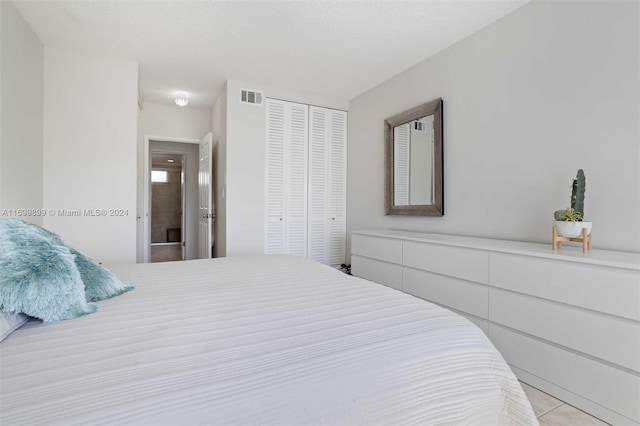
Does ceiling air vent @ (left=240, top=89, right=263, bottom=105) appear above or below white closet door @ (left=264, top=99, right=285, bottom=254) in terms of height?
above

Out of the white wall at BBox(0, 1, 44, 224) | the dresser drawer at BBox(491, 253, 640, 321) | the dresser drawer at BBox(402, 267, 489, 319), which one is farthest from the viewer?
the white wall at BBox(0, 1, 44, 224)

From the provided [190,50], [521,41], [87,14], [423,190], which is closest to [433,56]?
[521,41]

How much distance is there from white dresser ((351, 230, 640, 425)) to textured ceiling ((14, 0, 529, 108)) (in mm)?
1838

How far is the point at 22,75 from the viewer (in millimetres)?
2533

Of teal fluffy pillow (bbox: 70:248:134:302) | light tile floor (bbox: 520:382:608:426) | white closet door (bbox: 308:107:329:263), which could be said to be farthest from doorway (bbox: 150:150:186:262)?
light tile floor (bbox: 520:382:608:426)

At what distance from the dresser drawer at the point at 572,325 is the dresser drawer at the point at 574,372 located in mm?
55

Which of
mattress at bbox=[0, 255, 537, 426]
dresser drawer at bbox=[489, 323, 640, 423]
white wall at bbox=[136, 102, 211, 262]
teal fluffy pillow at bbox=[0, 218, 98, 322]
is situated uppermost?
white wall at bbox=[136, 102, 211, 262]

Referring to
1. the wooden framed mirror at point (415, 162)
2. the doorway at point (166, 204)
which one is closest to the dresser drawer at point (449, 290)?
the wooden framed mirror at point (415, 162)

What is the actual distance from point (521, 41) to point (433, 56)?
883mm

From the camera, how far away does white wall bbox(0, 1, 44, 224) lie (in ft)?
7.38

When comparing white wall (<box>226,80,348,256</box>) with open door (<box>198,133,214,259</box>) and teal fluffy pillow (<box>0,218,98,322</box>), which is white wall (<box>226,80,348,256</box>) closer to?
open door (<box>198,133,214,259</box>)

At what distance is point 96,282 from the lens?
4.13ft

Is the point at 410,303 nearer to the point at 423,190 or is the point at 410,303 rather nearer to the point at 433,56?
the point at 423,190

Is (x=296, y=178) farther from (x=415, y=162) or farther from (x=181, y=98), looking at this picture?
(x=181, y=98)
